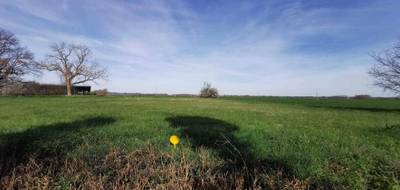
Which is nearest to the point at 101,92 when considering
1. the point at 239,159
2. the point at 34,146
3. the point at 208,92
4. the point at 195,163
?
the point at 208,92

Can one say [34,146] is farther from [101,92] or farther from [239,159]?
[101,92]

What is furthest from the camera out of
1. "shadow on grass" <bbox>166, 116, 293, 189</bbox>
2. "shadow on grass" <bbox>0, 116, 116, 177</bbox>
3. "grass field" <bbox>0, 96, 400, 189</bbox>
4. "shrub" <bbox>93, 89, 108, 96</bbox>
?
"shrub" <bbox>93, 89, 108, 96</bbox>

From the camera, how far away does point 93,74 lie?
68625mm

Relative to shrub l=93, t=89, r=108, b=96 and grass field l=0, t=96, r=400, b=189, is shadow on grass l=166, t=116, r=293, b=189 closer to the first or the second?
grass field l=0, t=96, r=400, b=189

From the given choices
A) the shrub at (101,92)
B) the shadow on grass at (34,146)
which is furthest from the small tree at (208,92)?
the shadow on grass at (34,146)

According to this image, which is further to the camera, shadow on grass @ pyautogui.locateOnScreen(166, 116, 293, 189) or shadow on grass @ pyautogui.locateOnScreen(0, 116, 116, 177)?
shadow on grass @ pyautogui.locateOnScreen(0, 116, 116, 177)

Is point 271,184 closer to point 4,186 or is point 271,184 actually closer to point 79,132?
point 4,186

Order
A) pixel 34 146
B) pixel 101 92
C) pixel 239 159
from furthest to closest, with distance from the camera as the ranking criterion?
pixel 101 92 < pixel 34 146 < pixel 239 159

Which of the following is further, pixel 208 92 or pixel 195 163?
pixel 208 92

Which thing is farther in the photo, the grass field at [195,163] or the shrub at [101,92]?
the shrub at [101,92]

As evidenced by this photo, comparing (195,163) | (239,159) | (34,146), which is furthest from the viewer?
(34,146)

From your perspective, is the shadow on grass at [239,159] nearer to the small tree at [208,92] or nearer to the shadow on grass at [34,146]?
the shadow on grass at [34,146]

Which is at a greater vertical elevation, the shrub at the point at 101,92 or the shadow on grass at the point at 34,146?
the shrub at the point at 101,92

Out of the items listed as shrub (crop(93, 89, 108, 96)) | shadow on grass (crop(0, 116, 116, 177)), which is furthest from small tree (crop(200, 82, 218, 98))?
shadow on grass (crop(0, 116, 116, 177))
